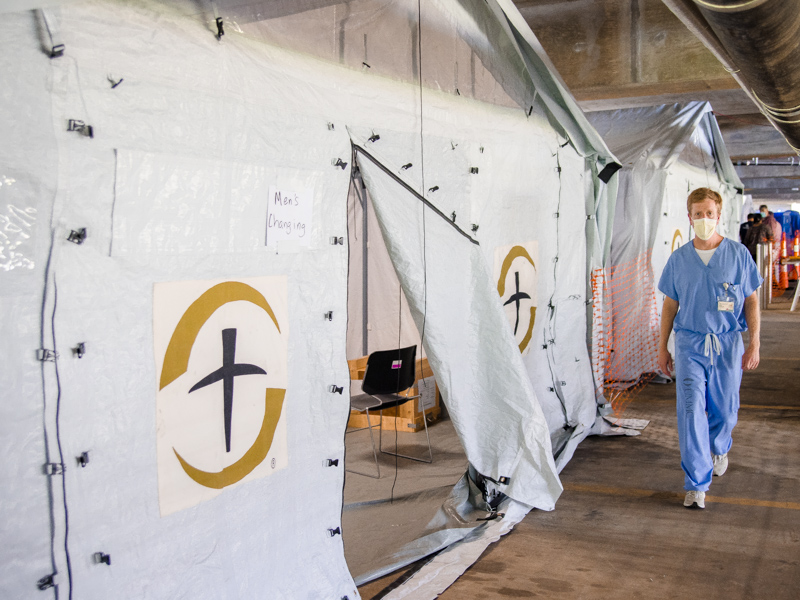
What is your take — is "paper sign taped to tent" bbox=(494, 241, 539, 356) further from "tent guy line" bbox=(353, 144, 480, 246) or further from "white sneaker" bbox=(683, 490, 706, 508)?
"white sneaker" bbox=(683, 490, 706, 508)

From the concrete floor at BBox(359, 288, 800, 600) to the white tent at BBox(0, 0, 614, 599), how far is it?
472 millimetres

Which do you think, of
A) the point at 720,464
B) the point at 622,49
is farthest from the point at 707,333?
the point at 622,49

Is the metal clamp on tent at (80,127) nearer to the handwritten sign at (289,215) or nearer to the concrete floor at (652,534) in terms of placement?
the handwritten sign at (289,215)

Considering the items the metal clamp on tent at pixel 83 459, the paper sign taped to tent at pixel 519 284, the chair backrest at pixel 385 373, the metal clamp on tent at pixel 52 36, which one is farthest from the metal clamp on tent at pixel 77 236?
the chair backrest at pixel 385 373

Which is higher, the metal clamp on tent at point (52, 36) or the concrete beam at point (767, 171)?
the concrete beam at point (767, 171)

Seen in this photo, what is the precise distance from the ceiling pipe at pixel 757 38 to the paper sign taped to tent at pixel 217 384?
1579 mm

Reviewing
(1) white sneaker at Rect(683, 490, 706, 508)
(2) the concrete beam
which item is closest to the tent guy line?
(1) white sneaker at Rect(683, 490, 706, 508)

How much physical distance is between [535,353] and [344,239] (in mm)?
1948

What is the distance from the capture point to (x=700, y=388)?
329 centimetres

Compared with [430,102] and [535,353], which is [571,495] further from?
[430,102]

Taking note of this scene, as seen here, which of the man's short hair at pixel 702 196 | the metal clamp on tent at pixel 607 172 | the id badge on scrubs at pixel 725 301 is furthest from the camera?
the metal clamp on tent at pixel 607 172

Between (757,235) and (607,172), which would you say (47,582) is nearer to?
(607,172)

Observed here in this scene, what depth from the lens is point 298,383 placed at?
2.29 meters

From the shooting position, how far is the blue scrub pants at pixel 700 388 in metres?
3.27
